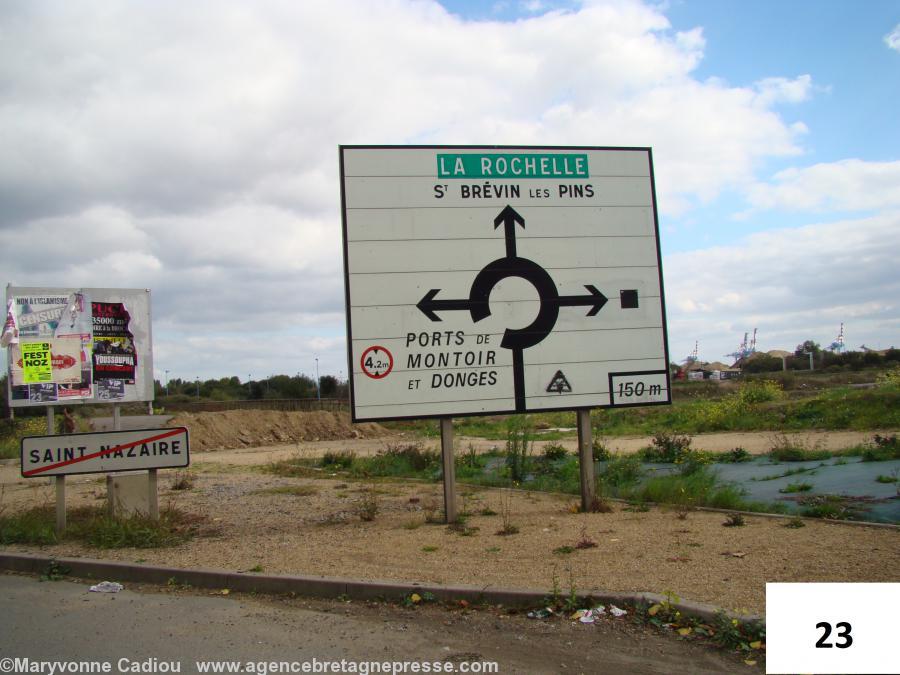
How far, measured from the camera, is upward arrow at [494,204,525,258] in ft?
33.1

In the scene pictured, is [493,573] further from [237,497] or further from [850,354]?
[850,354]

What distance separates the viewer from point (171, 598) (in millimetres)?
6621

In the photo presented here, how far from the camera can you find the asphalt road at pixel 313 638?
15.8 feet

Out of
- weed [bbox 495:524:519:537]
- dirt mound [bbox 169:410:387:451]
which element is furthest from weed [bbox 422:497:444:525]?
dirt mound [bbox 169:410:387:451]

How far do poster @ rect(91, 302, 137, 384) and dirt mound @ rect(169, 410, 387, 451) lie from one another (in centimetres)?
1745

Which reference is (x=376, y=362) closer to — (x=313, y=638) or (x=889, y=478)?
(x=313, y=638)

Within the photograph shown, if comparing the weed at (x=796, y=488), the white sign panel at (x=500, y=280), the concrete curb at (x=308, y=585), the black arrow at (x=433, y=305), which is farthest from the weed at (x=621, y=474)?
the concrete curb at (x=308, y=585)

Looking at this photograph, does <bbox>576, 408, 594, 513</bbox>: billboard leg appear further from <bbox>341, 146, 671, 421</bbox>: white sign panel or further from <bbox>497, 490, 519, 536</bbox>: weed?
<bbox>497, 490, 519, 536</bbox>: weed

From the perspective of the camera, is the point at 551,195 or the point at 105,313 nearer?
the point at 551,195

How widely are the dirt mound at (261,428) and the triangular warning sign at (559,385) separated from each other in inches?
972

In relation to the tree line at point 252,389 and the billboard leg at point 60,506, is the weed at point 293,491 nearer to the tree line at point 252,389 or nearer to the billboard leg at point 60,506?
the billboard leg at point 60,506

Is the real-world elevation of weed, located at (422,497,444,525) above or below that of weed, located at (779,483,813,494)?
below

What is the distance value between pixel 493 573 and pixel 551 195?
220 inches

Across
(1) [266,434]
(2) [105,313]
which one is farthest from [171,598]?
(1) [266,434]
